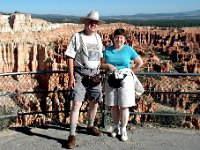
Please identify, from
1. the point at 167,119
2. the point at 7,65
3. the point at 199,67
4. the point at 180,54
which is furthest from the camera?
the point at 180,54

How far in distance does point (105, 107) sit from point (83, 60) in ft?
→ 4.74

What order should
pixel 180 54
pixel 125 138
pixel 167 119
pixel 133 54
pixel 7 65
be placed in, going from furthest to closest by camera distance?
pixel 180 54
pixel 7 65
pixel 167 119
pixel 125 138
pixel 133 54

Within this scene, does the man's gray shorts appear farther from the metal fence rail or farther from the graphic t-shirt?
the metal fence rail

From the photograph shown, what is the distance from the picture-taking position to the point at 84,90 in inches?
233

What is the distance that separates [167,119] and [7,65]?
37.0m

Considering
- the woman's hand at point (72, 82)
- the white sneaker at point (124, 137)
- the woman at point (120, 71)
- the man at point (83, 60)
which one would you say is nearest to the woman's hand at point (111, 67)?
the woman at point (120, 71)

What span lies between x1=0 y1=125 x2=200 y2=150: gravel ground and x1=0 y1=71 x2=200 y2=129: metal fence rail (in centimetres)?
29

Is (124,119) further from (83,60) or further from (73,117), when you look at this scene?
(83,60)

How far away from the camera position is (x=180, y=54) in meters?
66.2

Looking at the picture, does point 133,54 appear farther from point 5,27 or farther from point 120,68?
point 5,27

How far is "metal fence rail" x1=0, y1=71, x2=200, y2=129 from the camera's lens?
6.93 m

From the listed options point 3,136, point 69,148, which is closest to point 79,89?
point 69,148

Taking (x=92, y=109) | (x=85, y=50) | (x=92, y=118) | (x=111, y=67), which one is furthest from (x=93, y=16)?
(x=92, y=118)

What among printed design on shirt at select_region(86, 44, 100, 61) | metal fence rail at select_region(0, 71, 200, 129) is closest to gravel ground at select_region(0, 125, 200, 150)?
metal fence rail at select_region(0, 71, 200, 129)
